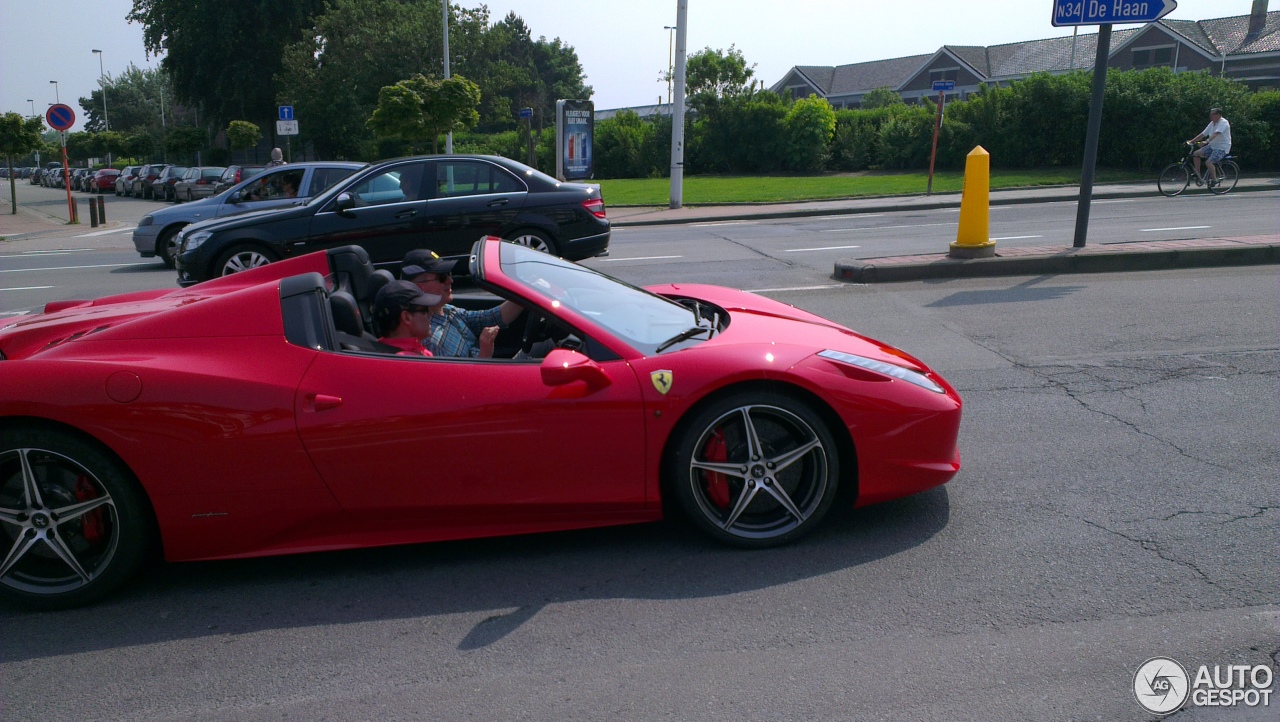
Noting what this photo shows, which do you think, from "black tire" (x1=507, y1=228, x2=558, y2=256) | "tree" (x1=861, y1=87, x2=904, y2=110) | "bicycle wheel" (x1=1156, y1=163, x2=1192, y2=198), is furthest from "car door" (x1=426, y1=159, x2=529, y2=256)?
"tree" (x1=861, y1=87, x2=904, y2=110)

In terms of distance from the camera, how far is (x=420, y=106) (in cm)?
2684

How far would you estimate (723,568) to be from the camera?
12.1 ft

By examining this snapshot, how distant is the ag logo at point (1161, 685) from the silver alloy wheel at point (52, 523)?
11.5 feet

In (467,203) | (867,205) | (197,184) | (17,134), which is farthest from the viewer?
(197,184)

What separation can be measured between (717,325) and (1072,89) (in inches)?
1103

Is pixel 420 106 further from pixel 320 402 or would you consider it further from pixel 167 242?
pixel 320 402

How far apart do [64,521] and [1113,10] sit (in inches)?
418

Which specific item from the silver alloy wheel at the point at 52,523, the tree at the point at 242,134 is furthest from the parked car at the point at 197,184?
the silver alloy wheel at the point at 52,523

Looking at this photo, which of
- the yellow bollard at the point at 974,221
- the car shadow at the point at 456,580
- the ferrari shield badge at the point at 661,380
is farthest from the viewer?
the yellow bollard at the point at 974,221

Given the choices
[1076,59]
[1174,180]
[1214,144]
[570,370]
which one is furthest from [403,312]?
[1076,59]

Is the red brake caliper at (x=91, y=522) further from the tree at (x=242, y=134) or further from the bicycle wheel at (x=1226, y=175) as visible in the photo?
the tree at (x=242, y=134)

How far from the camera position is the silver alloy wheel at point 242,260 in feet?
34.8

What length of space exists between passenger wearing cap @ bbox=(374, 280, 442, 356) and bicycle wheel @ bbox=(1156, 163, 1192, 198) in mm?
20740

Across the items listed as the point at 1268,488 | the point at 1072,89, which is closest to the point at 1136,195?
the point at 1072,89
